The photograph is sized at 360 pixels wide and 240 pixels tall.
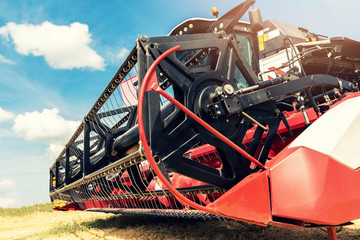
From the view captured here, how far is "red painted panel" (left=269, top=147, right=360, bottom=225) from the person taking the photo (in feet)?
5.52

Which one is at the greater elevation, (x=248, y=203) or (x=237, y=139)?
(x=237, y=139)

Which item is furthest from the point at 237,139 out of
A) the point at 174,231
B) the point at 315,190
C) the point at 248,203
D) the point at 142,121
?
the point at 174,231

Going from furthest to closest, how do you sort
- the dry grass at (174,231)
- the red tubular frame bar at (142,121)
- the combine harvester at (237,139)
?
the dry grass at (174,231), the combine harvester at (237,139), the red tubular frame bar at (142,121)

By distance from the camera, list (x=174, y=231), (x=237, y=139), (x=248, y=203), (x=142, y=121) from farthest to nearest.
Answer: (x=174, y=231), (x=237, y=139), (x=248, y=203), (x=142, y=121)

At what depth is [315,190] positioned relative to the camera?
1.69 m

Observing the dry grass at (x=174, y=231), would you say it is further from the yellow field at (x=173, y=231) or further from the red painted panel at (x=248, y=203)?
the red painted panel at (x=248, y=203)

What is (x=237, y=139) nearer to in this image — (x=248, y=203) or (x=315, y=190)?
(x=248, y=203)

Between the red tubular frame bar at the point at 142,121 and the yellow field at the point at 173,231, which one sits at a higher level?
the red tubular frame bar at the point at 142,121

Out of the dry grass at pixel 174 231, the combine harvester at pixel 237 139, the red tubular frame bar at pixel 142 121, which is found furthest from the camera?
the dry grass at pixel 174 231

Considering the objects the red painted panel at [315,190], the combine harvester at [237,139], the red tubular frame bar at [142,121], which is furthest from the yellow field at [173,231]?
the red tubular frame bar at [142,121]

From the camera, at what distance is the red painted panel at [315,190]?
168 cm

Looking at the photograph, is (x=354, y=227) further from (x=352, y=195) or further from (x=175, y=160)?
(x=175, y=160)

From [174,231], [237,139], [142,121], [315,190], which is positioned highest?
[142,121]

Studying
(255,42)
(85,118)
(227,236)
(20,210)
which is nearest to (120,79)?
(85,118)
